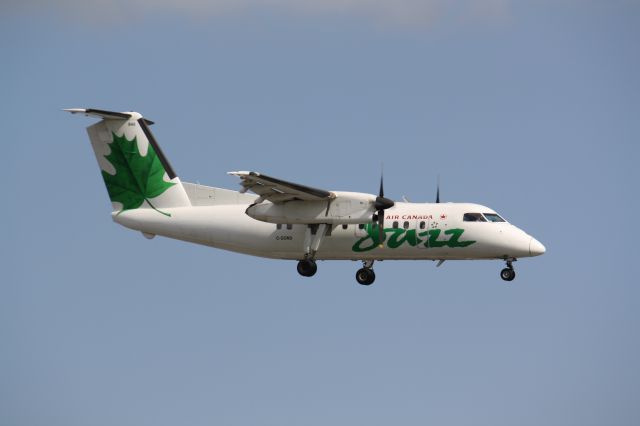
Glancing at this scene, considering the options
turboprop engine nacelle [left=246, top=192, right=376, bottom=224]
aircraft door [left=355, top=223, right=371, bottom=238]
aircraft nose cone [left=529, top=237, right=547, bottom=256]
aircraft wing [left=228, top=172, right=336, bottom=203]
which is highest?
aircraft wing [left=228, top=172, right=336, bottom=203]

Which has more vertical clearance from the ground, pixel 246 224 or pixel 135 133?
pixel 135 133

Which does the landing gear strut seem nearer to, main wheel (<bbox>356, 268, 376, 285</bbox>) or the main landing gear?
main wheel (<bbox>356, 268, 376, 285</bbox>)

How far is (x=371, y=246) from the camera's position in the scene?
30078 millimetres

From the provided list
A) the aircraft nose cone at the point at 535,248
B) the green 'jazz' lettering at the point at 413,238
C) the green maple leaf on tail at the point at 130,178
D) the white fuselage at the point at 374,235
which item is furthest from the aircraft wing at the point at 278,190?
the aircraft nose cone at the point at 535,248

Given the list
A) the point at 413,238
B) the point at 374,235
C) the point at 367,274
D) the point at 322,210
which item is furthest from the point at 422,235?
the point at 322,210

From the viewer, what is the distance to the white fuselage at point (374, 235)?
1168 inches

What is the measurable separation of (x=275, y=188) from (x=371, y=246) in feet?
10.9

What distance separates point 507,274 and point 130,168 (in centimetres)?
1174

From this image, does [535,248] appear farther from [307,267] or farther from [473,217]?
[307,267]

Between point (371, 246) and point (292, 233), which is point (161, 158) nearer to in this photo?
point (292, 233)

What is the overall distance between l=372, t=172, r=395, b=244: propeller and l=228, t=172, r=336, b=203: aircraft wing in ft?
4.06

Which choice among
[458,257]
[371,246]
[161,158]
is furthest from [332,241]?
[161,158]

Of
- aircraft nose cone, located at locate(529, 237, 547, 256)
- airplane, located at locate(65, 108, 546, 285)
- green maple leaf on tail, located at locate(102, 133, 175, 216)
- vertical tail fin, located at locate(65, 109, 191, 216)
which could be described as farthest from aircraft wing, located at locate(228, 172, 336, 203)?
aircraft nose cone, located at locate(529, 237, 547, 256)

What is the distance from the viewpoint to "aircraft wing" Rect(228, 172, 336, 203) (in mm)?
28156
